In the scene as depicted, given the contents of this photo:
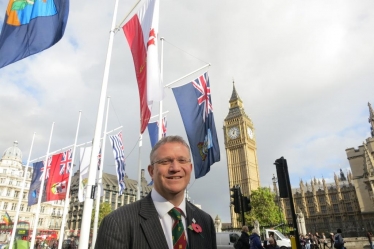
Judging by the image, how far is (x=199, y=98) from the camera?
12.0 m

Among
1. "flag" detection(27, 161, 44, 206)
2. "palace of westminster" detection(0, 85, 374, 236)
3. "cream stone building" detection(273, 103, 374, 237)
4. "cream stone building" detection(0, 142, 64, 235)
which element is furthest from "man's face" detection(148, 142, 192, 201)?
"cream stone building" detection(273, 103, 374, 237)

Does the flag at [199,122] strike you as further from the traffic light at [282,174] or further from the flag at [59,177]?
the flag at [59,177]

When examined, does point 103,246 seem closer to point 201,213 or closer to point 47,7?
point 201,213

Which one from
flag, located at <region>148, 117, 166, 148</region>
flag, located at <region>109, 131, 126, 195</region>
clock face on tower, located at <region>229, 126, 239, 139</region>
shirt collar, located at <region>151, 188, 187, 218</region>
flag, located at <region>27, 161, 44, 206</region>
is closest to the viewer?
shirt collar, located at <region>151, 188, 187, 218</region>

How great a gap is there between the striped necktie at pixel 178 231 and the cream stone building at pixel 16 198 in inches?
2633

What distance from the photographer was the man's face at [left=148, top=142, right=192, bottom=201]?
2133 millimetres

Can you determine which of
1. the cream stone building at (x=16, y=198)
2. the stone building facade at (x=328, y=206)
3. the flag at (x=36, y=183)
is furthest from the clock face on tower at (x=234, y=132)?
the flag at (x=36, y=183)

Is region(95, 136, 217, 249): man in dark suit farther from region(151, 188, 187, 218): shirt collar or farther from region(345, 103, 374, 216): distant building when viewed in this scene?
region(345, 103, 374, 216): distant building

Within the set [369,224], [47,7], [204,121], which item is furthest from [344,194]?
[47,7]

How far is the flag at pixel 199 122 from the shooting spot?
11.2 metres

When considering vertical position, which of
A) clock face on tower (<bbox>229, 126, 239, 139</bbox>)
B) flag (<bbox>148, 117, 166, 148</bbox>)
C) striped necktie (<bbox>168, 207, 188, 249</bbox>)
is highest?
clock face on tower (<bbox>229, 126, 239, 139</bbox>)

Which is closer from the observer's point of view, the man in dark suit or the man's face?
the man in dark suit

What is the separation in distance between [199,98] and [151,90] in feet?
15.1

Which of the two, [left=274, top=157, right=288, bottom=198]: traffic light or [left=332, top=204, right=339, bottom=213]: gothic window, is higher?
[left=332, top=204, right=339, bottom=213]: gothic window
